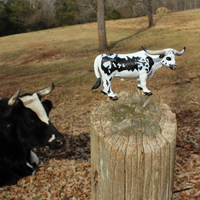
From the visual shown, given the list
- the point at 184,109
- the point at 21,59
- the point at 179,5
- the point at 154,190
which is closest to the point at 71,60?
the point at 21,59

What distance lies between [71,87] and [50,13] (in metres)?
28.1

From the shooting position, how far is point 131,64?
286cm

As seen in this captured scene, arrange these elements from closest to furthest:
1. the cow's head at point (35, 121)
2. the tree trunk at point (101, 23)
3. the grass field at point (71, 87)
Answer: the cow's head at point (35, 121) < the grass field at point (71, 87) < the tree trunk at point (101, 23)

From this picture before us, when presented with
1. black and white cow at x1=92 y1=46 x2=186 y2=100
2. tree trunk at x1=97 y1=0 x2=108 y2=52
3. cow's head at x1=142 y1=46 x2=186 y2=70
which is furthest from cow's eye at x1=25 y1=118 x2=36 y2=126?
tree trunk at x1=97 y1=0 x2=108 y2=52

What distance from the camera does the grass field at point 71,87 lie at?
12.7 feet

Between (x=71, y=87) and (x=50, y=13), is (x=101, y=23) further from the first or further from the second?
(x=50, y=13)

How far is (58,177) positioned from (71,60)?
10129mm

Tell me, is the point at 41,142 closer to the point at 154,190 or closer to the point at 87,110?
the point at 154,190

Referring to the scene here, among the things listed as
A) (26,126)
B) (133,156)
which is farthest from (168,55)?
(26,126)

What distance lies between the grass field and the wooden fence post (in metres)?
1.64

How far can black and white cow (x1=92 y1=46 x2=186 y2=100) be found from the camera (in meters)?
2.86

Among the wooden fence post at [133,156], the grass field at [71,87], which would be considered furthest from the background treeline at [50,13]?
the wooden fence post at [133,156]

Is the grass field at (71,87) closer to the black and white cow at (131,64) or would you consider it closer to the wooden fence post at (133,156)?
the wooden fence post at (133,156)

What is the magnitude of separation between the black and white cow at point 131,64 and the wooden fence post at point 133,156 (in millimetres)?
663
